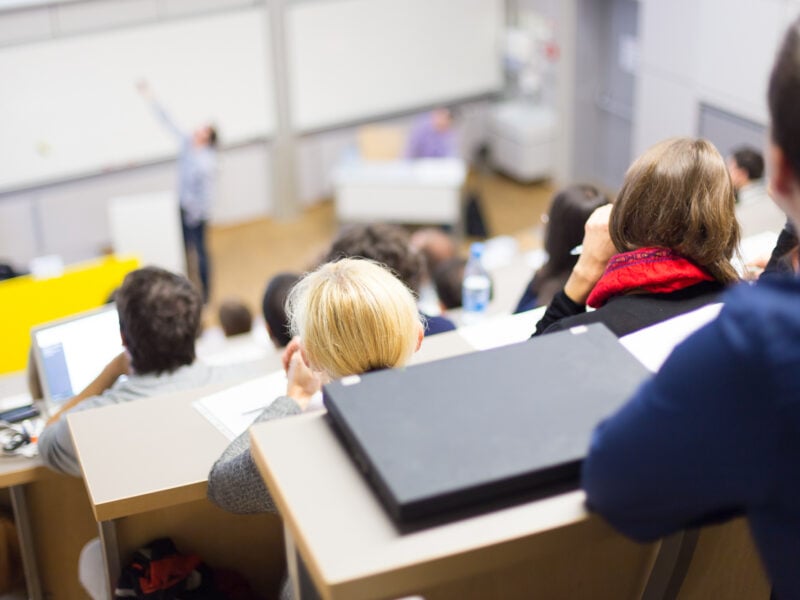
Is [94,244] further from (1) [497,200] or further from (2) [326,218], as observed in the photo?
(1) [497,200]

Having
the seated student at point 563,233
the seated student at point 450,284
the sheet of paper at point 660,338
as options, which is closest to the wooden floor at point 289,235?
the seated student at point 450,284

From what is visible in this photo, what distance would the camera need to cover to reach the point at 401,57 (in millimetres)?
9141

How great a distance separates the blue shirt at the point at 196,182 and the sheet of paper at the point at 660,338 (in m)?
6.50

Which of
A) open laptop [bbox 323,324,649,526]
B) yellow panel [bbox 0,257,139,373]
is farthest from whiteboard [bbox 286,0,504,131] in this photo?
open laptop [bbox 323,324,649,526]

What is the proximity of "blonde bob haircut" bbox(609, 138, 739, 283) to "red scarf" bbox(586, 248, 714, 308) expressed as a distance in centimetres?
1

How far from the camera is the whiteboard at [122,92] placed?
25.2 feet

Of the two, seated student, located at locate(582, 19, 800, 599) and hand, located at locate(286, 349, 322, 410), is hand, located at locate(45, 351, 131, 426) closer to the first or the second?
hand, located at locate(286, 349, 322, 410)

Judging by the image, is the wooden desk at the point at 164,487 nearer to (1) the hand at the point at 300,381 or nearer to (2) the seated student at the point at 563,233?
(1) the hand at the point at 300,381

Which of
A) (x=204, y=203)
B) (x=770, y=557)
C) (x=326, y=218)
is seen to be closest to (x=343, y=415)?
(x=770, y=557)

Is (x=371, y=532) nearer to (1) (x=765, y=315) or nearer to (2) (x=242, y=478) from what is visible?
(1) (x=765, y=315)

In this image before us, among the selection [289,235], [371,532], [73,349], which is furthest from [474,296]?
[289,235]

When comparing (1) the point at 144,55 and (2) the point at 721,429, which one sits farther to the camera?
(1) the point at 144,55

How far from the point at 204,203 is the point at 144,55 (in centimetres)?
129

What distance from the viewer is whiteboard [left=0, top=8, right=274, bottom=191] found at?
303 inches
